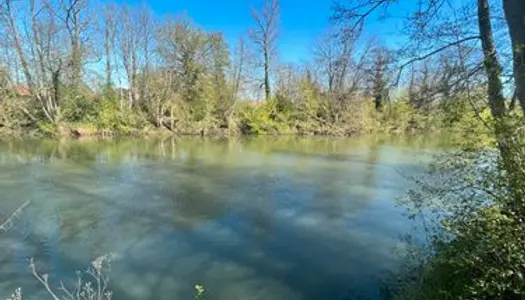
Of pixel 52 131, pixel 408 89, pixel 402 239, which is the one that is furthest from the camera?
pixel 52 131

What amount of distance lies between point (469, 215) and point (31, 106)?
26.1 metres

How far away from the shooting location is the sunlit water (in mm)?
5348

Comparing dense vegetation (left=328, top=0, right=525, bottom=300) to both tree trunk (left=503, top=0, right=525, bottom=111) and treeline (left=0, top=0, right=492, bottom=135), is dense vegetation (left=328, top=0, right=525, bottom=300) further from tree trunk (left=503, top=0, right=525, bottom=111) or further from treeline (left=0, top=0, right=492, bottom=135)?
treeline (left=0, top=0, right=492, bottom=135)

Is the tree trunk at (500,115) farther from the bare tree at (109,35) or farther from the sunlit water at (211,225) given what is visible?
the bare tree at (109,35)

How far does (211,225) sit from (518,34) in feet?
18.0

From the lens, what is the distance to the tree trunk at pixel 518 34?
3580 millimetres

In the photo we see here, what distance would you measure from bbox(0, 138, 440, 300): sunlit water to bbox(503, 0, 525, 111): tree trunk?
2.71 m

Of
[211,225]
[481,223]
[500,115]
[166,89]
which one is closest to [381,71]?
[500,115]

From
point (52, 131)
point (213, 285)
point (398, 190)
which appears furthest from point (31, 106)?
point (213, 285)

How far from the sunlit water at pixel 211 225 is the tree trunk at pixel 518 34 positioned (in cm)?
271

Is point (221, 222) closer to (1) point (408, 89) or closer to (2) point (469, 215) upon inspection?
(1) point (408, 89)

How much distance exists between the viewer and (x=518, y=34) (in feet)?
12.3

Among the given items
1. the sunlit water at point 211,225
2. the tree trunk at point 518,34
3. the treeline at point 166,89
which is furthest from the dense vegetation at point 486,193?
the treeline at point 166,89

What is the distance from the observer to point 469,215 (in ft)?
12.4
